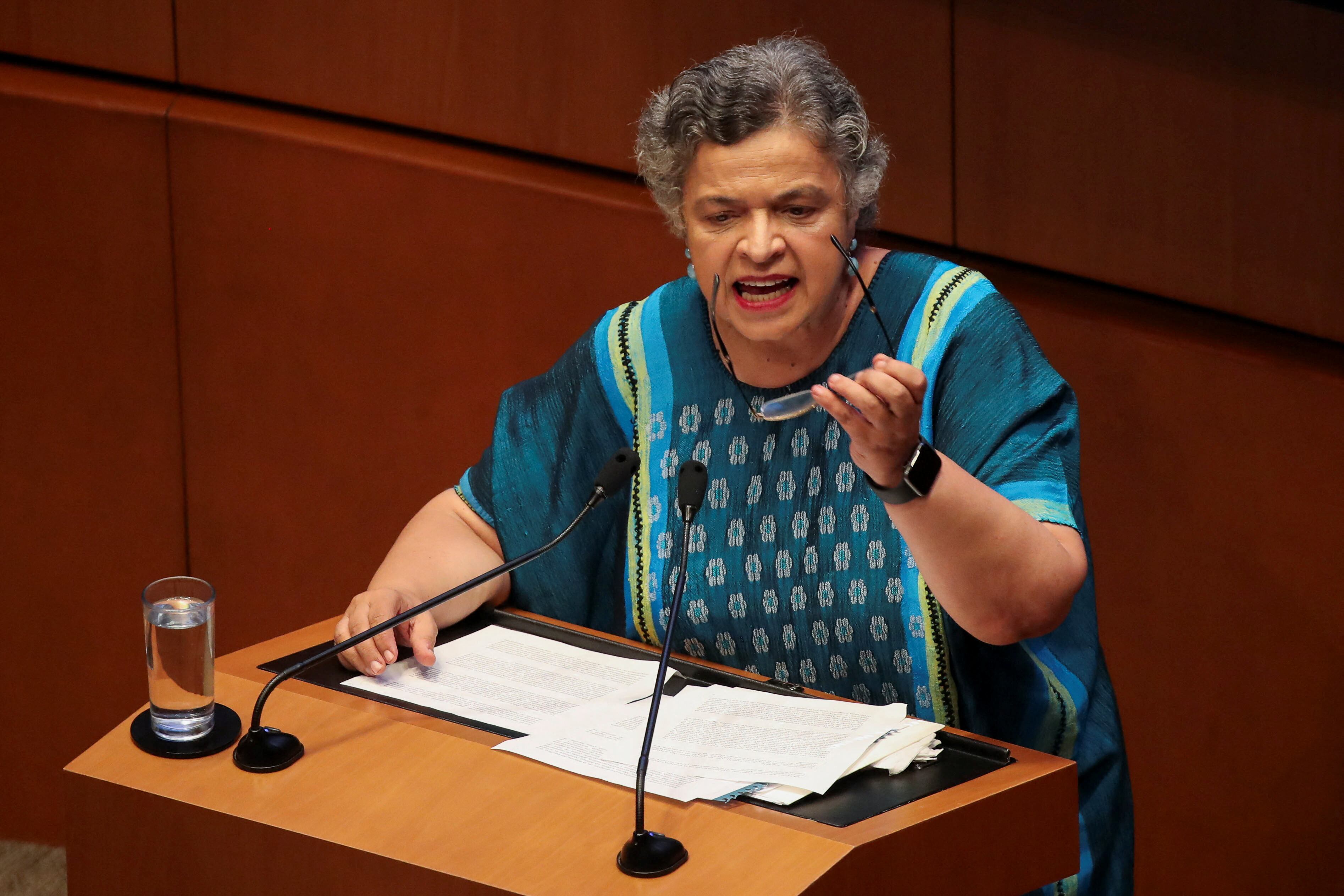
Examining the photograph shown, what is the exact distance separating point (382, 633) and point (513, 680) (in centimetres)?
16

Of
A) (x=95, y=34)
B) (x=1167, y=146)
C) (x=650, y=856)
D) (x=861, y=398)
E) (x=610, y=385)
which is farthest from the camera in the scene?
(x=95, y=34)

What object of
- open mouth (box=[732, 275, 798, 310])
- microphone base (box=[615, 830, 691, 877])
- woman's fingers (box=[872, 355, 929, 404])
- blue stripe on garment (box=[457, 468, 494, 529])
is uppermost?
open mouth (box=[732, 275, 798, 310])

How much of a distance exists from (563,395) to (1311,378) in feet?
4.06

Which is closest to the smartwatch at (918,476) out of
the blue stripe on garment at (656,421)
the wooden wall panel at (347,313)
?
the blue stripe on garment at (656,421)

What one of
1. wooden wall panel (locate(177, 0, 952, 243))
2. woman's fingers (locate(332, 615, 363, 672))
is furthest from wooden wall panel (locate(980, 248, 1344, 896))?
woman's fingers (locate(332, 615, 363, 672))

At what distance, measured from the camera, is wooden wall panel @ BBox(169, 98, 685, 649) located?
286cm

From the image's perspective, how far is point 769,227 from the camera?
187 centimetres

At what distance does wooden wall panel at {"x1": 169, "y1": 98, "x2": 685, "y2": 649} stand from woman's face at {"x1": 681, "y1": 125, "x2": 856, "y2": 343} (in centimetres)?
88

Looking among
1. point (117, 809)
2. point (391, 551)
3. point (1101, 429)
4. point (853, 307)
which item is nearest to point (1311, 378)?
point (1101, 429)

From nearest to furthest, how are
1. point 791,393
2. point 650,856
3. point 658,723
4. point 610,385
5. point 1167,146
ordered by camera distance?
point 650,856 < point 658,723 < point 791,393 < point 610,385 < point 1167,146

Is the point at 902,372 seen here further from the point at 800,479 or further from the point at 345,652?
the point at 345,652

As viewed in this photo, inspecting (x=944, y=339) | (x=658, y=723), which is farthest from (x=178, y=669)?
(x=944, y=339)

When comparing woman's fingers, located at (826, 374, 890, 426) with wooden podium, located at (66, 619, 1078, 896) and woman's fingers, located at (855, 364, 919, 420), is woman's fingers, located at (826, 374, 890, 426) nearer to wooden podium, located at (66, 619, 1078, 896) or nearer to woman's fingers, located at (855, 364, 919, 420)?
woman's fingers, located at (855, 364, 919, 420)

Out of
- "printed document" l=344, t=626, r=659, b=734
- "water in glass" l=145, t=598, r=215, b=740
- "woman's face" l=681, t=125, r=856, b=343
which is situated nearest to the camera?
"water in glass" l=145, t=598, r=215, b=740
